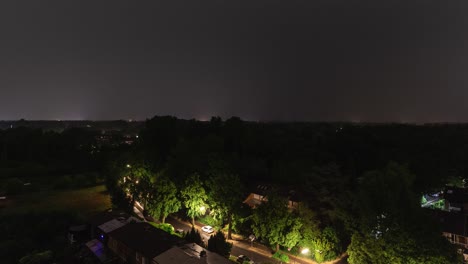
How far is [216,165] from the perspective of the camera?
1045 inches

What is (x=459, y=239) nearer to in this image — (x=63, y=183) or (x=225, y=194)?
(x=225, y=194)

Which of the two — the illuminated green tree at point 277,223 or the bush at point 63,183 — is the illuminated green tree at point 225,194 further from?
the bush at point 63,183

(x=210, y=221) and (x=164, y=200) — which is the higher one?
(x=164, y=200)

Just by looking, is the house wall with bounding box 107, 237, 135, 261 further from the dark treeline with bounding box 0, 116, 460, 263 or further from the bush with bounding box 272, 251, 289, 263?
the bush with bounding box 272, 251, 289, 263

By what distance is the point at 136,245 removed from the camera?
1984 cm

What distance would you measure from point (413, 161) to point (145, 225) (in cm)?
3199

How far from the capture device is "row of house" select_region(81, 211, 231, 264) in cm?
1798

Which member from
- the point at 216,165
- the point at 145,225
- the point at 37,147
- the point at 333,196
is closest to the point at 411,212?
the point at 333,196

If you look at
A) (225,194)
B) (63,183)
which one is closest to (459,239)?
(225,194)

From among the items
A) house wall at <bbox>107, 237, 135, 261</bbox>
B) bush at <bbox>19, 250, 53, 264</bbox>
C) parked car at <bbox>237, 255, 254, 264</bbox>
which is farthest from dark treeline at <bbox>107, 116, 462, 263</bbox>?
bush at <bbox>19, 250, 53, 264</bbox>

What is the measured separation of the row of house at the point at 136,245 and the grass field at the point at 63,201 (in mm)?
7977

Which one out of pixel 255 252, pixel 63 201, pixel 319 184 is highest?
pixel 319 184

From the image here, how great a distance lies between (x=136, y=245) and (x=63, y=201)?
69.7ft

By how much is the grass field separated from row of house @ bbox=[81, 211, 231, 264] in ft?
26.2
